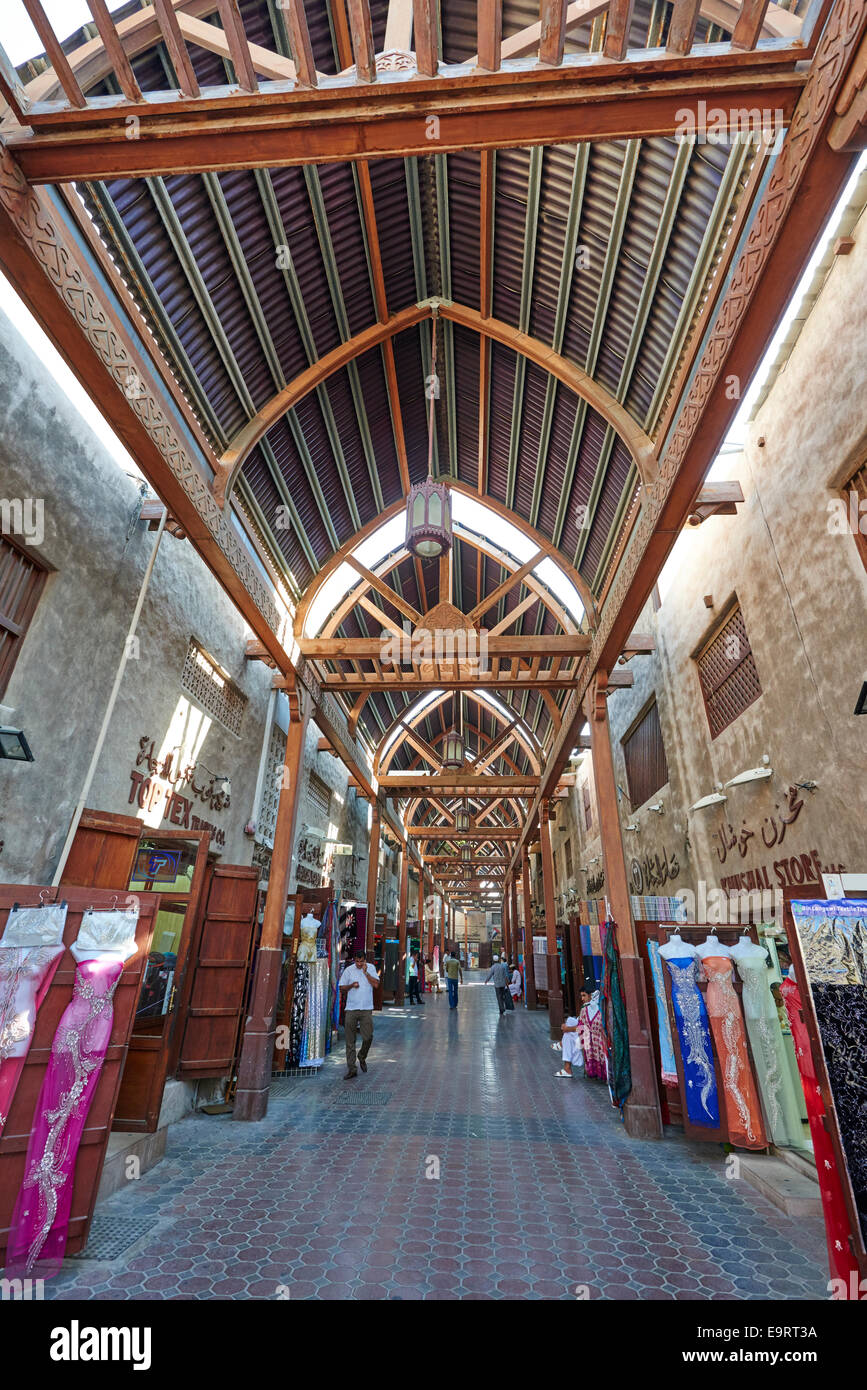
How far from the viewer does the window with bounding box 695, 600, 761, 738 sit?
289 inches

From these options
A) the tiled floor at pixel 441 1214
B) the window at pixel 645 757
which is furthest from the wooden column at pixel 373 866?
the tiled floor at pixel 441 1214

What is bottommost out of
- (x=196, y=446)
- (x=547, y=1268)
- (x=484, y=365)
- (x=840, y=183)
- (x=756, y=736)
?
(x=547, y=1268)

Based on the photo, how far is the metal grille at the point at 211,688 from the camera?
309 inches

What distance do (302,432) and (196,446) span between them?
93.2 inches

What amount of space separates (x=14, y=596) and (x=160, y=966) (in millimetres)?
4020

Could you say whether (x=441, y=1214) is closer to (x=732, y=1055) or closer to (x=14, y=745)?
(x=732, y=1055)

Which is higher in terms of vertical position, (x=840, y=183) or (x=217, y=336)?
(x=217, y=336)

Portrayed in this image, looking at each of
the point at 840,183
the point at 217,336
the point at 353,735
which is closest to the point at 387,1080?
the point at 353,735

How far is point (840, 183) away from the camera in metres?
3.13

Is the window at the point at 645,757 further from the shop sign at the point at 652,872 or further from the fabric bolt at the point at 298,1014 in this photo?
the fabric bolt at the point at 298,1014

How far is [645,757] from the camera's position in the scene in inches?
448

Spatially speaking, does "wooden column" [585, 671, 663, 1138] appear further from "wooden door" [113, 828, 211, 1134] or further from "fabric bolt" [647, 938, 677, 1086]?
"wooden door" [113, 828, 211, 1134]

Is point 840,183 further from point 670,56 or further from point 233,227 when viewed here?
point 233,227
